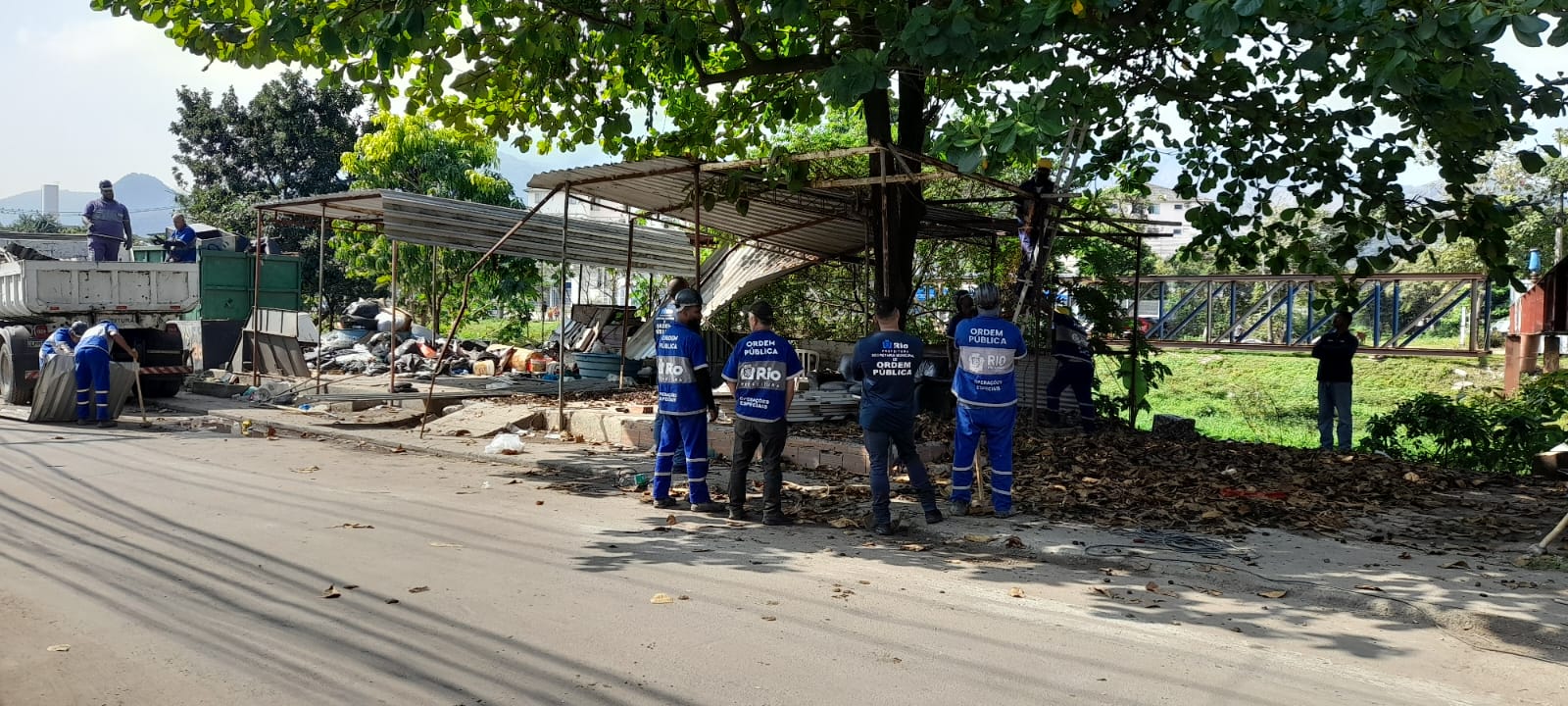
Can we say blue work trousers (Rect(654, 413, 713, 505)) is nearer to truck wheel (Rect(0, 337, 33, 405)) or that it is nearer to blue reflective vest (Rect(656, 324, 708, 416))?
blue reflective vest (Rect(656, 324, 708, 416))

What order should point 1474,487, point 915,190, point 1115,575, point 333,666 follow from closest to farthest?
1. point 333,666
2. point 1115,575
3. point 1474,487
4. point 915,190

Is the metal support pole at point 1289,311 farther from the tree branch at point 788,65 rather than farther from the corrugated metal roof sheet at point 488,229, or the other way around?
the tree branch at point 788,65

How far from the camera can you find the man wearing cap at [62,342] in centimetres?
1460

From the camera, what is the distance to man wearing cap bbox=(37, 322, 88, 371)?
14.6 m

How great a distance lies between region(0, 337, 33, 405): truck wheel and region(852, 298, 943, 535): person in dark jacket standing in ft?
45.3

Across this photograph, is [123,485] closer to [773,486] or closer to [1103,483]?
[773,486]

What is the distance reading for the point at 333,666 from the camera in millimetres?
4887

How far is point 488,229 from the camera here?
15.2 metres

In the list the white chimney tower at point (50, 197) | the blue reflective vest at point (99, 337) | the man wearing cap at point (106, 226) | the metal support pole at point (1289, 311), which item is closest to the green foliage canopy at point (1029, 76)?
the blue reflective vest at point (99, 337)

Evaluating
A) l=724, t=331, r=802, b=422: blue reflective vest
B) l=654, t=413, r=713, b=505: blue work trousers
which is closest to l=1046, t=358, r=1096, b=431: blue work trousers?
l=724, t=331, r=802, b=422: blue reflective vest

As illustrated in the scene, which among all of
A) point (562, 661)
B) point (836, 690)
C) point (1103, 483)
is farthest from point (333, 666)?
point (1103, 483)

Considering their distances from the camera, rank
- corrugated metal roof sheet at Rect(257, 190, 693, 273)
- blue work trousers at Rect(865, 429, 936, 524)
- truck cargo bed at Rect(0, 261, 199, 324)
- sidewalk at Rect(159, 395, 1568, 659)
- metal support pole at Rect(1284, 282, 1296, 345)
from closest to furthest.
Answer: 1. sidewalk at Rect(159, 395, 1568, 659)
2. blue work trousers at Rect(865, 429, 936, 524)
3. corrugated metal roof sheet at Rect(257, 190, 693, 273)
4. truck cargo bed at Rect(0, 261, 199, 324)
5. metal support pole at Rect(1284, 282, 1296, 345)

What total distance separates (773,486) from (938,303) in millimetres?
9445

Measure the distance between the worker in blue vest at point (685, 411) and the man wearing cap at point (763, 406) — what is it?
0.35 meters
